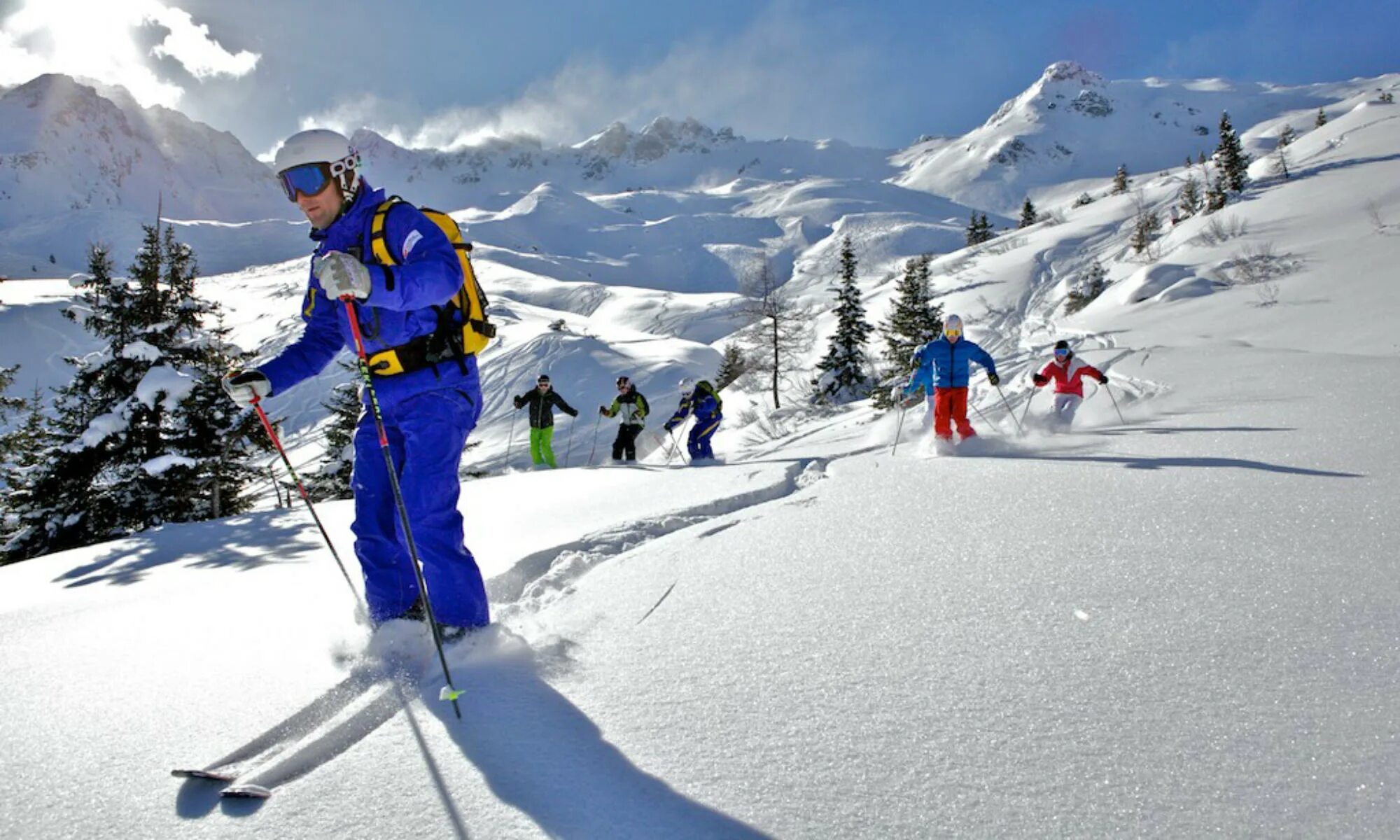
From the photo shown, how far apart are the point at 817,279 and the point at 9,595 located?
106706mm

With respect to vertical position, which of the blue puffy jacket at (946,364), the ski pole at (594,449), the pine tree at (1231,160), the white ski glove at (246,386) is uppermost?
the pine tree at (1231,160)

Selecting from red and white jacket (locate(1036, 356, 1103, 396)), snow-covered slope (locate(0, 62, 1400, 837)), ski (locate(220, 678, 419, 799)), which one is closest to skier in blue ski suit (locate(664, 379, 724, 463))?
red and white jacket (locate(1036, 356, 1103, 396))

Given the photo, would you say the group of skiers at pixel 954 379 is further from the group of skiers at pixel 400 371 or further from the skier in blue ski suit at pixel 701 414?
the group of skiers at pixel 400 371

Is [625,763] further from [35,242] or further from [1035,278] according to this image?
[35,242]

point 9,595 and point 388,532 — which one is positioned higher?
point 388,532

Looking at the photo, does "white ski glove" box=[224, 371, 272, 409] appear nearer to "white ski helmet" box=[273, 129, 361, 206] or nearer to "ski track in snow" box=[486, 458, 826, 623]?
"white ski helmet" box=[273, 129, 361, 206]

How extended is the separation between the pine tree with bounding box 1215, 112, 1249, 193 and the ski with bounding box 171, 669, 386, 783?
192 ft

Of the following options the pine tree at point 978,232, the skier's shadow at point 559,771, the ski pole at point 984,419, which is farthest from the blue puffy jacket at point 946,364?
the pine tree at point 978,232

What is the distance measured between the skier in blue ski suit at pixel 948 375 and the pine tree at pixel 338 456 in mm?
14204

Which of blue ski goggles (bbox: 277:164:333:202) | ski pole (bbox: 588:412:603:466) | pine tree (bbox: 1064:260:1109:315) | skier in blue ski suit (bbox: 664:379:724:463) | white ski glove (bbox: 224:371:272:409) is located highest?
pine tree (bbox: 1064:260:1109:315)

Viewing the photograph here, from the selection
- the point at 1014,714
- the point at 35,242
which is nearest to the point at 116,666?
the point at 1014,714

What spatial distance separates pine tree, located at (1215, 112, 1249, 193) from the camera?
1844 inches

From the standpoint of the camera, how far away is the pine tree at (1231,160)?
154 feet

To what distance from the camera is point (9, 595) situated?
15.8 ft
